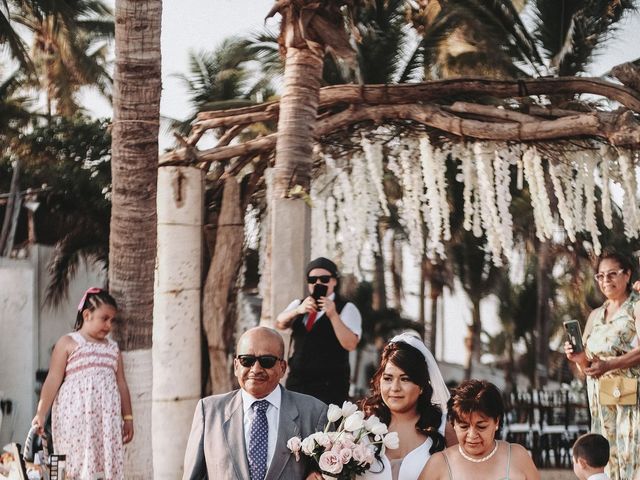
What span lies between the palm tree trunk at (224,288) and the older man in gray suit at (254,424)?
5.57m

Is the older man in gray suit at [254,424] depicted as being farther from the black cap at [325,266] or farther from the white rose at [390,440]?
the black cap at [325,266]

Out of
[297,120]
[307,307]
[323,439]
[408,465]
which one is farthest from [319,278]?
[297,120]

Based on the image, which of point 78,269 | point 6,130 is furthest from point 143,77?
point 6,130

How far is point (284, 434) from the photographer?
15.1 ft

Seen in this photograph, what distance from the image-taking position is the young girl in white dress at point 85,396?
7340 mm

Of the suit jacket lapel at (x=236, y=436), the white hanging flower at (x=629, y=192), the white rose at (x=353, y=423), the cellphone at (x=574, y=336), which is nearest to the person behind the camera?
the white rose at (x=353, y=423)

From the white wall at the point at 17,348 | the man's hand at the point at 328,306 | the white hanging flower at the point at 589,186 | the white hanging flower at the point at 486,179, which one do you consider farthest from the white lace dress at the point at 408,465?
the white wall at the point at 17,348

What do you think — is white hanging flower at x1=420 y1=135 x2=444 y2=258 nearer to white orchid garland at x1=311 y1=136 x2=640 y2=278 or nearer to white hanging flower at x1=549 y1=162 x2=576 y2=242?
white orchid garland at x1=311 y1=136 x2=640 y2=278

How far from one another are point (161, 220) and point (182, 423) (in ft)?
6.54

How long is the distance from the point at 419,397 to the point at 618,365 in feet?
8.85

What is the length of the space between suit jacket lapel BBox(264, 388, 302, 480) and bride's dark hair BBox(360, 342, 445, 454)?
0.46 meters

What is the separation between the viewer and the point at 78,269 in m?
19.5

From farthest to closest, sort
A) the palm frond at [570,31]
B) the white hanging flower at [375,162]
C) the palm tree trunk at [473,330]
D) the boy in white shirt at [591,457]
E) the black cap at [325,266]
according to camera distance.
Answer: the palm tree trunk at [473,330], the palm frond at [570,31], the white hanging flower at [375,162], the black cap at [325,266], the boy in white shirt at [591,457]

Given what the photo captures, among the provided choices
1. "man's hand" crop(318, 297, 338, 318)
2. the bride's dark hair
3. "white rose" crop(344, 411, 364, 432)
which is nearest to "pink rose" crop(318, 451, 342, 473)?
"white rose" crop(344, 411, 364, 432)
